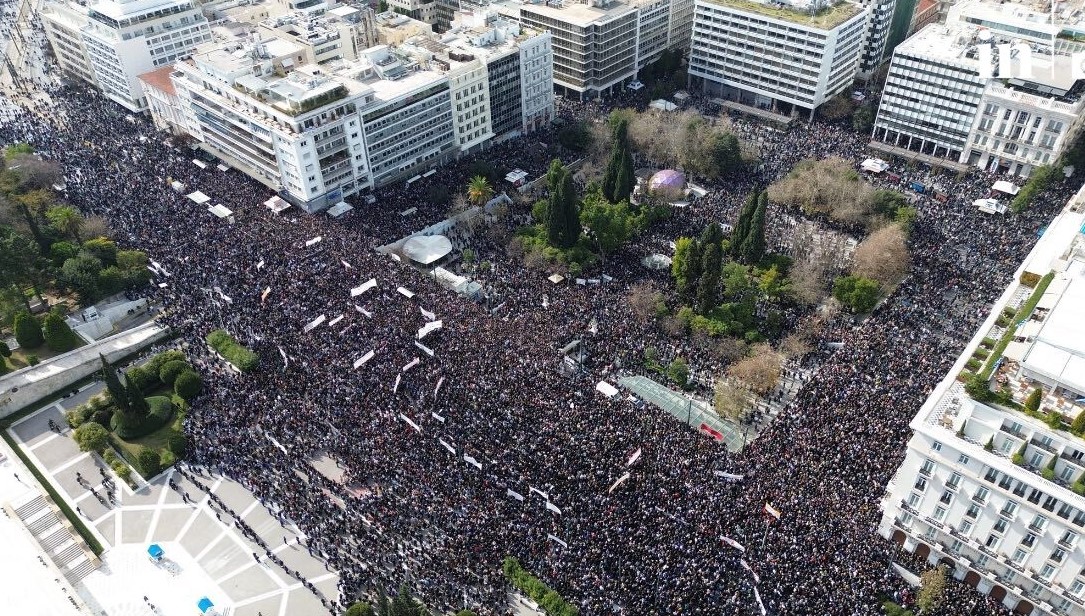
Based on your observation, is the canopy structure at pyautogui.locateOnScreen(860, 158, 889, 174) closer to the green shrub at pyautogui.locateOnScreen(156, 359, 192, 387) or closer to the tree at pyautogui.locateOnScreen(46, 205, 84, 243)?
the green shrub at pyautogui.locateOnScreen(156, 359, 192, 387)

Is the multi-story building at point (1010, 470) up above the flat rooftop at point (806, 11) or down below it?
below

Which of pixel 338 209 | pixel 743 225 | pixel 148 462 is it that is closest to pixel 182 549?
pixel 148 462

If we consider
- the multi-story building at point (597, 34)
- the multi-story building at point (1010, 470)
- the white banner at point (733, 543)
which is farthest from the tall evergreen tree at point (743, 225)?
the multi-story building at point (597, 34)

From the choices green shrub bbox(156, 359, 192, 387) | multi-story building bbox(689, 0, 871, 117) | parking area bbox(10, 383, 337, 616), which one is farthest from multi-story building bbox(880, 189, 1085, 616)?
multi-story building bbox(689, 0, 871, 117)

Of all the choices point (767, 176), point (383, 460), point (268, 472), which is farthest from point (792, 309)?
point (268, 472)

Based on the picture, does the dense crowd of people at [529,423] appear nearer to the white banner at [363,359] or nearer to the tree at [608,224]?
the white banner at [363,359]
